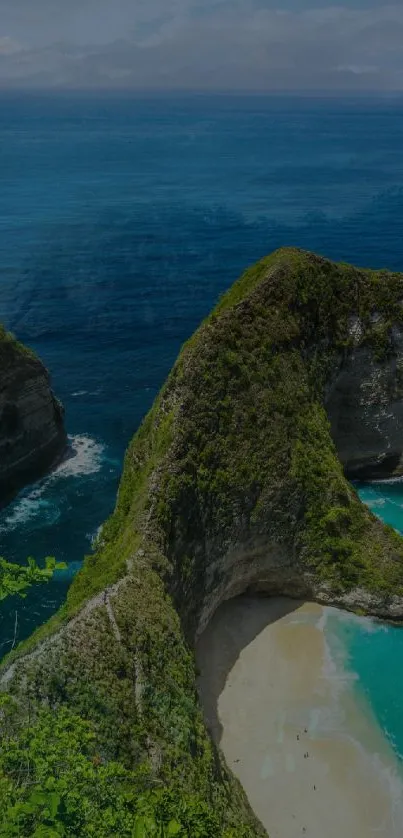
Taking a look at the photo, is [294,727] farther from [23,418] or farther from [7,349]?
[7,349]

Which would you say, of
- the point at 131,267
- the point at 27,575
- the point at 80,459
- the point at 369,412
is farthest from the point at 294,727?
the point at 131,267

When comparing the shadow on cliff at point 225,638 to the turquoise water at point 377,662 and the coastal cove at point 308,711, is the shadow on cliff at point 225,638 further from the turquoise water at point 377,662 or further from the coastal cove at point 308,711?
the turquoise water at point 377,662

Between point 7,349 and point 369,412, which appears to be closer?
point 7,349

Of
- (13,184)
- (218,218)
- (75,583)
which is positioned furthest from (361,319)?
(13,184)

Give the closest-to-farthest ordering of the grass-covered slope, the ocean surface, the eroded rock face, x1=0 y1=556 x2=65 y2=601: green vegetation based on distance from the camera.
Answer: x1=0 y1=556 x2=65 y2=601: green vegetation < the grass-covered slope < the ocean surface < the eroded rock face

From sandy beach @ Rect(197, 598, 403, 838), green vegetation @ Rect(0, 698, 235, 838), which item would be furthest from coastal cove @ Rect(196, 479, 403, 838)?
green vegetation @ Rect(0, 698, 235, 838)

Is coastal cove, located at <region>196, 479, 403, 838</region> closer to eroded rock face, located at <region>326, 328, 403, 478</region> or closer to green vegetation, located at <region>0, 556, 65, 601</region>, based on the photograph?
eroded rock face, located at <region>326, 328, 403, 478</region>
